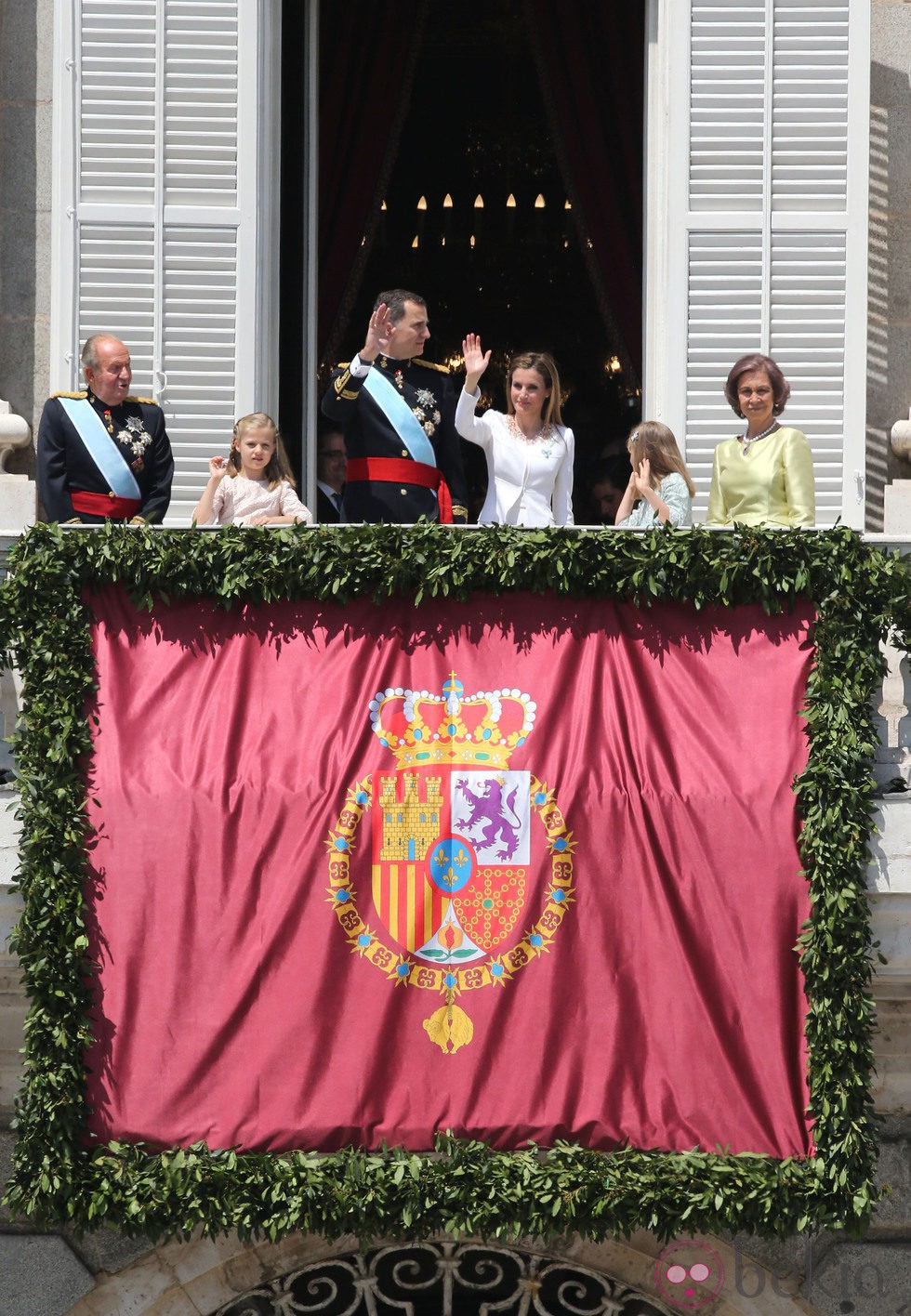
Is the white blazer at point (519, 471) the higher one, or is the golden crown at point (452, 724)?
the white blazer at point (519, 471)

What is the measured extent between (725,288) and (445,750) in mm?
2529

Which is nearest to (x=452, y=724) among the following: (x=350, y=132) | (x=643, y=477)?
(x=643, y=477)

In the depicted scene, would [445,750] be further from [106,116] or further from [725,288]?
[106,116]

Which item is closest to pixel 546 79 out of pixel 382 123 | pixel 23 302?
pixel 382 123

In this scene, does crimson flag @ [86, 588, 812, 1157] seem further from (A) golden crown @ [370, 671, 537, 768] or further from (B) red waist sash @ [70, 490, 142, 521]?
(B) red waist sash @ [70, 490, 142, 521]

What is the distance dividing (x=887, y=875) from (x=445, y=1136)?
5.58ft

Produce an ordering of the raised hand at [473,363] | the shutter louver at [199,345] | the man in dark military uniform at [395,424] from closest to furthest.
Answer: the raised hand at [473,363] < the man in dark military uniform at [395,424] < the shutter louver at [199,345]

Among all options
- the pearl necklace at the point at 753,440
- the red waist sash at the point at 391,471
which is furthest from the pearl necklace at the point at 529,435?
the pearl necklace at the point at 753,440

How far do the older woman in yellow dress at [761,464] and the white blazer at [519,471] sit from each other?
585mm

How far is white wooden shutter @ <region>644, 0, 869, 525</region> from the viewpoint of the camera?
860 cm

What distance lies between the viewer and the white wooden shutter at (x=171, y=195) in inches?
339

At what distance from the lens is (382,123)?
11.2 metres

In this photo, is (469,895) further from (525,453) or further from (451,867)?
(525,453)

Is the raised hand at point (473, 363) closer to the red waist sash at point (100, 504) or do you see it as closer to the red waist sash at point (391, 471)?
the red waist sash at point (391, 471)
